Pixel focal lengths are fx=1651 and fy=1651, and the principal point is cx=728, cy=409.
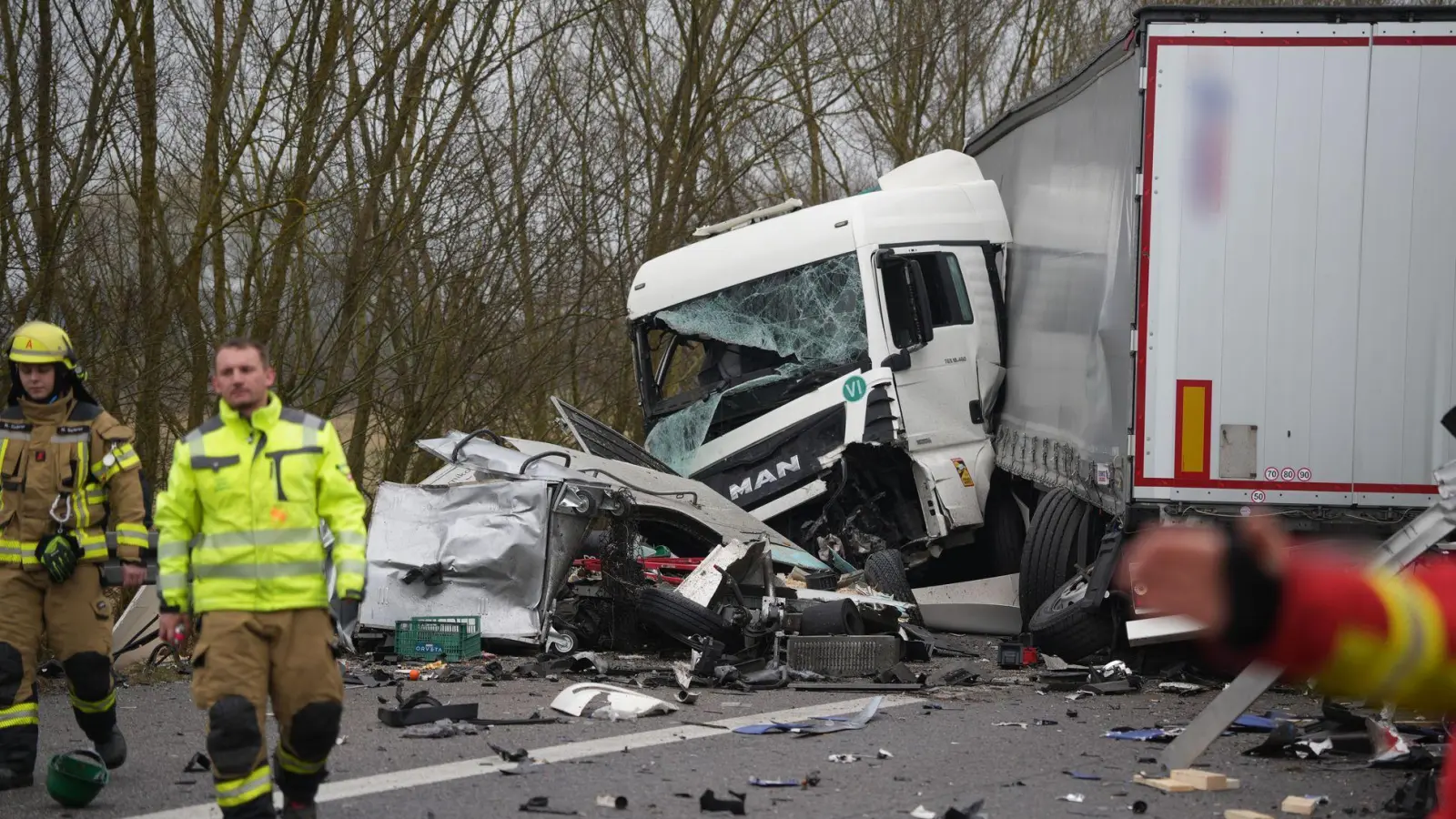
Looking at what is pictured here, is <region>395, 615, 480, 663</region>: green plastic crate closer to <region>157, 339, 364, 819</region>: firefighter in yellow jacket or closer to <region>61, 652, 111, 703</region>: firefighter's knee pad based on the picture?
<region>61, 652, 111, 703</region>: firefighter's knee pad

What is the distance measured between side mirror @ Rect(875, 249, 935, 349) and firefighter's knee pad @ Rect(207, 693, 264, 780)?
841cm

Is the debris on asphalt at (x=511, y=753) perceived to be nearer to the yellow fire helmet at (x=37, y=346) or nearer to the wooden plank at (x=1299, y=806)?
the yellow fire helmet at (x=37, y=346)

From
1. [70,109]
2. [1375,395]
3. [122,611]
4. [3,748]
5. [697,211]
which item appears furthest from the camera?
[697,211]

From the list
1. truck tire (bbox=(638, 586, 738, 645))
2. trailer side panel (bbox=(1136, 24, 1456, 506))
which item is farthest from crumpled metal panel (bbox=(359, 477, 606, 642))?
trailer side panel (bbox=(1136, 24, 1456, 506))

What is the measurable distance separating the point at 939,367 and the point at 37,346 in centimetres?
791

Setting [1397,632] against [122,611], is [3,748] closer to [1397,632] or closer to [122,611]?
[122,611]

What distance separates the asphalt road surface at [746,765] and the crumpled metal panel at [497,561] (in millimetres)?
1533

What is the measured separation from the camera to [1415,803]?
18.7 feet

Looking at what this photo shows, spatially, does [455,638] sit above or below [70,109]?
below

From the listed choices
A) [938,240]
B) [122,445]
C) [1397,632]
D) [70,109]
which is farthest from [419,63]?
[1397,632]

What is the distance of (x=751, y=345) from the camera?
43.5 ft

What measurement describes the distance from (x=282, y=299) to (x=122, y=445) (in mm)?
8496

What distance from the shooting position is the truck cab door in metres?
12.6

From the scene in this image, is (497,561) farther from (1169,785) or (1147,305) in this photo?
(1169,785)
